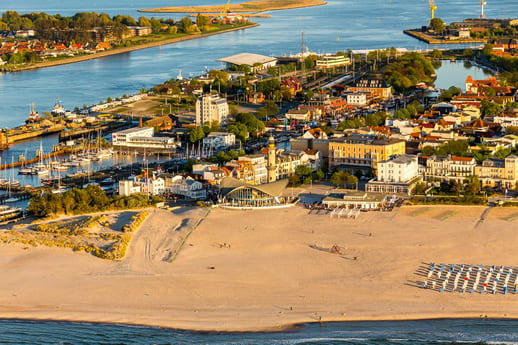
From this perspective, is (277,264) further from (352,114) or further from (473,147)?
(352,114)

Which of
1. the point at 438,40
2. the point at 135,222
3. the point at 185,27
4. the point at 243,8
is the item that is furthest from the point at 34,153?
the point at 243,8

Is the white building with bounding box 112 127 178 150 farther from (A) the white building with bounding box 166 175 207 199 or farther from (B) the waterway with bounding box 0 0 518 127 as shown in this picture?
(A) the white building with bounding box 166 175 207 199

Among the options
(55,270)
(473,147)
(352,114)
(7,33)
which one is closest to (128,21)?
(7,33)

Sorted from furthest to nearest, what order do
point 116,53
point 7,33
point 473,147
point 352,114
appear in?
point 7,33, point 116,53, point 352,114, point 473,147

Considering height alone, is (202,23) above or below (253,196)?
above

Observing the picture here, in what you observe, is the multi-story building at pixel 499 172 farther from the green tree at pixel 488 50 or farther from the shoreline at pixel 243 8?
the shoreline at pixel 243 8

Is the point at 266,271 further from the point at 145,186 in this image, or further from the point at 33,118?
the point at 33,118
